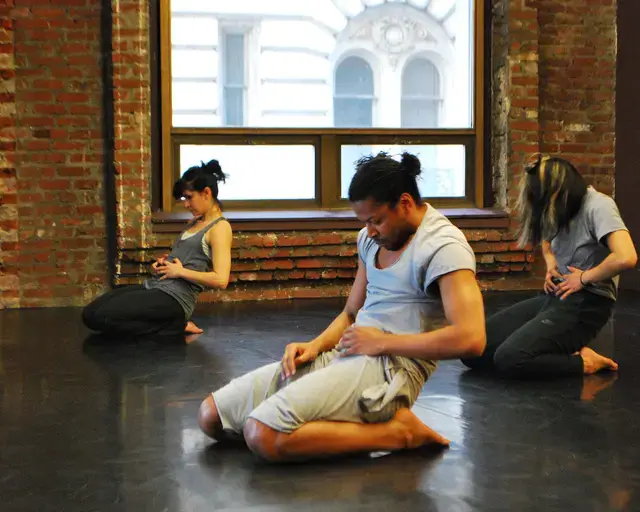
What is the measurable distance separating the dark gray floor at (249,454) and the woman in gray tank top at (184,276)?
0.42m

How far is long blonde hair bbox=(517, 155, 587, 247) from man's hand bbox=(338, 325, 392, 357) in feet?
4.77

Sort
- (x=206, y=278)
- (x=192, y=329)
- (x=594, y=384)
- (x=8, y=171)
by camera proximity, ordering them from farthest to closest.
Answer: (x=8, y=171) → (x=192, y=329) → (x=206, y=278) → (x=594, y=384)

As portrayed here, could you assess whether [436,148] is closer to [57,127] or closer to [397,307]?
[57,127]

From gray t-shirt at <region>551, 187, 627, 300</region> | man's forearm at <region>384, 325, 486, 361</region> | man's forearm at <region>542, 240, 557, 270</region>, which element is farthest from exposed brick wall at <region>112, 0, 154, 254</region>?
man's forearm at <region>384, 325, 486, 361</region>

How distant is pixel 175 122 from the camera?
22.4 ft

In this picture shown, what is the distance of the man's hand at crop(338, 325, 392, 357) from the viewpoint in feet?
8.59

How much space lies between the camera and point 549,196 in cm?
390

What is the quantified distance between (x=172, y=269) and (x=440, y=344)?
270 centimetres

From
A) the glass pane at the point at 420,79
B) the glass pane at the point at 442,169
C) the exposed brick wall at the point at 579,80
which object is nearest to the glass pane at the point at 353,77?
the glass pane at the point at 420,79

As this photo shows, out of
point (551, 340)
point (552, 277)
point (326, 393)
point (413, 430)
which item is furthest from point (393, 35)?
point (326, 393)

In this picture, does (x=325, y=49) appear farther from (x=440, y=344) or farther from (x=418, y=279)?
(x=440, y=344)

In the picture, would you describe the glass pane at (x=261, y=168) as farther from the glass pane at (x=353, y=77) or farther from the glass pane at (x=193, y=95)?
the glass pane at (x=353, y=77)

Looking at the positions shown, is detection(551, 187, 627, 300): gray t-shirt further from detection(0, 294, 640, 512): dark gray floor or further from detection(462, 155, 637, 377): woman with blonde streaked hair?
detection(0, 294, 640, 512): dark gray floor

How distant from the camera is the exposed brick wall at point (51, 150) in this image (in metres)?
6.53
